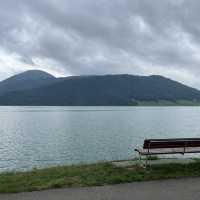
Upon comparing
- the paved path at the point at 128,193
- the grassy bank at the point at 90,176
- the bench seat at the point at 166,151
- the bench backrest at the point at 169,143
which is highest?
the bench backrest at the point at 169,143

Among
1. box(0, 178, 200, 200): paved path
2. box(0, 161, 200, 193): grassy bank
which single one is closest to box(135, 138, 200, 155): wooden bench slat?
box(0, 161, 200, 193): grassy bank

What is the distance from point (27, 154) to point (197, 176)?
2777cm

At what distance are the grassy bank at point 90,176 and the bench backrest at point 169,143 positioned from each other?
806 mm

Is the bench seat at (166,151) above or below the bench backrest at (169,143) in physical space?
below

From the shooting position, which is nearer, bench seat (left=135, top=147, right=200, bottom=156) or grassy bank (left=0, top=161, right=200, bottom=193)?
grassy bank (left=0, top=161, right=200, bottom=193)

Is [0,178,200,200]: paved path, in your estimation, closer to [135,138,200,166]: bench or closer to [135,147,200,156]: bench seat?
[135,147,200,156]: bench seat

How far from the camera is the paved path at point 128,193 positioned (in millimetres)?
8258

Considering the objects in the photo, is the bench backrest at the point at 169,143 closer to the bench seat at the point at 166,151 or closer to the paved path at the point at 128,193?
the bench seat at the point at 166,151

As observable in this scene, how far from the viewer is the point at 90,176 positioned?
34.4ft

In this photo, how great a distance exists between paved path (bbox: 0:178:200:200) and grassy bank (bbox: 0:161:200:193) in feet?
1.60

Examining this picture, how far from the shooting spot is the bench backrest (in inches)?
487

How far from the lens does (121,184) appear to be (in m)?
9.67

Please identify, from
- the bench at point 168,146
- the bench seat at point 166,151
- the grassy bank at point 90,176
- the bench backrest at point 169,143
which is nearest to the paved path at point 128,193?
the grassy bank at point 90,176

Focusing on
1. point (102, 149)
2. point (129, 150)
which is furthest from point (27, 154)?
point (129, 150)
